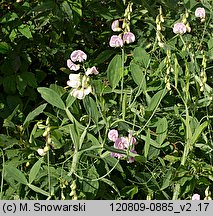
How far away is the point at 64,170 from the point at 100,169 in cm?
9

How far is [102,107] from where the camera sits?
1643 mm

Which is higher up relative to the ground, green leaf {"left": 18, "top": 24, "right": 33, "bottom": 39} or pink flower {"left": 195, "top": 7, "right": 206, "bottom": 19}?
pink flower {"left": 195, "top": 7, "right": 206, "bottom": 19}

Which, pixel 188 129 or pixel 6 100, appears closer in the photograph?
pixel 188 129

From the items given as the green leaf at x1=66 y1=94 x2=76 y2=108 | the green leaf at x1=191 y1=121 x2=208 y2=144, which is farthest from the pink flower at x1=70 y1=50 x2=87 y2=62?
the green leaf at x1=191 y1=121 x2=208 y2=144

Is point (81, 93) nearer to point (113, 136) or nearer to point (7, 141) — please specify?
point (113, 136)

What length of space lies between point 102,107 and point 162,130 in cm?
19

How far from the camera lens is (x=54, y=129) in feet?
5.69

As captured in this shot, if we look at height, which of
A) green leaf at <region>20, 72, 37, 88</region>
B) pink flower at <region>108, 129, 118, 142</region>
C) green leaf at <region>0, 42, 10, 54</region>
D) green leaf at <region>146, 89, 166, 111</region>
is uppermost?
green leaf at <region>0, 42, 10, 54</region>

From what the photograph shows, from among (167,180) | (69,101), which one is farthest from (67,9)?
(167,180)

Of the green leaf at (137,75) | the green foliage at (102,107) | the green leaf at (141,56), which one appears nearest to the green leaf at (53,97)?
the green foliage at (102,107)

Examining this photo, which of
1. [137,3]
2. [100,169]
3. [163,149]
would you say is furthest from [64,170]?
[137,3]

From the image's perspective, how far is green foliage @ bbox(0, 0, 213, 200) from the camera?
1.64 m

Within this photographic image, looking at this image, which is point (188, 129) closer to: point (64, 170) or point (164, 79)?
point (164, 79)

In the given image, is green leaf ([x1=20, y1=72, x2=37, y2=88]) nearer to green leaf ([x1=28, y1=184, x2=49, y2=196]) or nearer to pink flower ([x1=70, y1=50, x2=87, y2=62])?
pink flower ([x1=70, y1=50, x2=87, y2=62])
